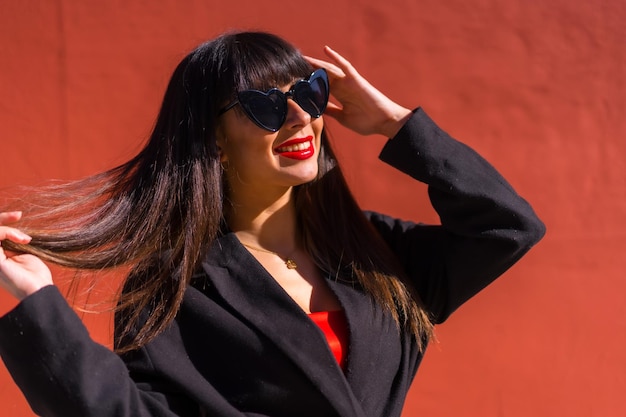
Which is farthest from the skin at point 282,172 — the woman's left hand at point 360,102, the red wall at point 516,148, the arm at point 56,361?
the red wall at point 516,148

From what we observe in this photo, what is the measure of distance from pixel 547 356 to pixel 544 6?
3.97ft

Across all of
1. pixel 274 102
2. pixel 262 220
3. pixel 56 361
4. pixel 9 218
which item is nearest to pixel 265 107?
pixel 274 102

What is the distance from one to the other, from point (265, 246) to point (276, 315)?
0.23 meters

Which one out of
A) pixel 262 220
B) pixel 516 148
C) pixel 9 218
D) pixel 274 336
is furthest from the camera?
pixel 516 148

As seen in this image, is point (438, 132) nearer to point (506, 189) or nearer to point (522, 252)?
point (506, 189)

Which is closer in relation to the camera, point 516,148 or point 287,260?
point 287,260

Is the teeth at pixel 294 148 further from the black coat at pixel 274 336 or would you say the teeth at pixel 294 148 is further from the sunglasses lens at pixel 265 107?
the black coat at pixel 274 336

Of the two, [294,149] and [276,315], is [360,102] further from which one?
[276,315]

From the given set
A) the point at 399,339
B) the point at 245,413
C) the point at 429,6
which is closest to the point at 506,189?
the point at 399,339

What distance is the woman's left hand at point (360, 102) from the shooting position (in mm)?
1825

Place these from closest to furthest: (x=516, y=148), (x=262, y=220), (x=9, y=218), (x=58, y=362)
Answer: (x=58, y=362)
(x=9, y=218)
(x=262, y=220)
(x=516, y=148)

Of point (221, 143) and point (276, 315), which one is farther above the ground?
point (221, 143)

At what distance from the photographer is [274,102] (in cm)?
159

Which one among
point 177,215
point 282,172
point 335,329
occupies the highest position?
point 282,172
